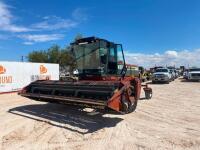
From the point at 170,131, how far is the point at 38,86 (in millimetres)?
6176

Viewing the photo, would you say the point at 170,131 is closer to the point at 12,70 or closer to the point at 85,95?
the point at 85,95

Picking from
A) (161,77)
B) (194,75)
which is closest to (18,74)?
(161,77)

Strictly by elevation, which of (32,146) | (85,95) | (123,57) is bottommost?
(32,146)

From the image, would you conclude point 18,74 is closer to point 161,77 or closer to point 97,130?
point 97,130

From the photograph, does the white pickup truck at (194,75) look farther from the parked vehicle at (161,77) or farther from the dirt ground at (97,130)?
the dirt ground at (97,130)

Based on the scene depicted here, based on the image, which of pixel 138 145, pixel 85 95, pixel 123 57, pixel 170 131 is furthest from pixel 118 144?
pixel 123 57

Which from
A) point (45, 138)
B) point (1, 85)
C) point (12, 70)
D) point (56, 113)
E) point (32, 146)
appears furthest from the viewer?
point (12, 70)

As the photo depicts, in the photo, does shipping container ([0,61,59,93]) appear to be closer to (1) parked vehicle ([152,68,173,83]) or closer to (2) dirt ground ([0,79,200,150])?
(2) dirt ground ([0,79,200,150])

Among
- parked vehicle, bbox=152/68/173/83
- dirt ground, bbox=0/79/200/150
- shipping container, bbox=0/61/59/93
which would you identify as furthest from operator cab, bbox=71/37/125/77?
parked vehicle, bbox=152/68/173/83

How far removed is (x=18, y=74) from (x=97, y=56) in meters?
12.3

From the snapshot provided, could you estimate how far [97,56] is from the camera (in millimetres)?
10492

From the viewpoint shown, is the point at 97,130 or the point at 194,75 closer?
the point at 97,130

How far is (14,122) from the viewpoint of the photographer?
8.66 meters

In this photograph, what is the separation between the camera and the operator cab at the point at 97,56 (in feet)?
34.0
